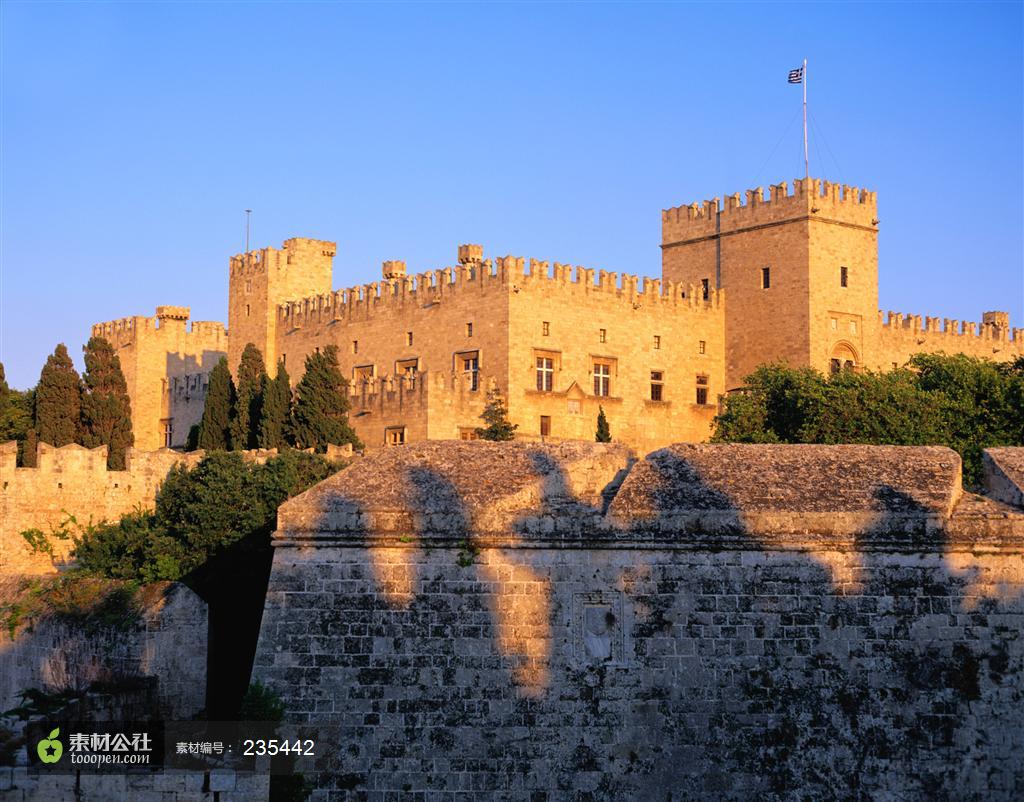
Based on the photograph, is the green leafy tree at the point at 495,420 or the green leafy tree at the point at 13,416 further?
the green leafy tree at the point at 495,420

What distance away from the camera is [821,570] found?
14.1 meters

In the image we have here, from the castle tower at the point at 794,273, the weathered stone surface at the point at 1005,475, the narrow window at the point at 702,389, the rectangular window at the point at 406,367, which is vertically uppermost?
the castle tower at the point at 794,273

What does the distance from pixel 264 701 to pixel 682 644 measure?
389 centimetres

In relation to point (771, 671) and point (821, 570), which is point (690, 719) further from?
point (821, 570)

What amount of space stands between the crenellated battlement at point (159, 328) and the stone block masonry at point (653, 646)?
4989cm

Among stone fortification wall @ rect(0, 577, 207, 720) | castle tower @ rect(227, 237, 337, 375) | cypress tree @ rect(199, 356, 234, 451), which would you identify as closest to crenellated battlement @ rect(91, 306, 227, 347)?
castle tower @ rect(227, 237, 337, 375)

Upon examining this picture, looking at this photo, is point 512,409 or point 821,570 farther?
point 512,409

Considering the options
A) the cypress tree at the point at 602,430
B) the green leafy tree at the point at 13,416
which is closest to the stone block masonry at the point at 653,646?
the green leafy tree at the point at 13,416

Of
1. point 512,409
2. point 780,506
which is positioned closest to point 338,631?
point 780,506

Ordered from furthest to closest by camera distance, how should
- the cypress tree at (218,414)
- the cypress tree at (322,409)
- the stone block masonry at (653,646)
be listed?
the cypress tree at (218,414), the cypress tree at (322,409), the stone block masonry at (653,646)

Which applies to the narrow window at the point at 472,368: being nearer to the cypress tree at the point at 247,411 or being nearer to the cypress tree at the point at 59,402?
the cypress tree at the point at 247,411

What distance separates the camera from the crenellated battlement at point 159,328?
62.3 meters

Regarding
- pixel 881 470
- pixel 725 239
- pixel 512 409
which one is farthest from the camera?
pixel 725 239

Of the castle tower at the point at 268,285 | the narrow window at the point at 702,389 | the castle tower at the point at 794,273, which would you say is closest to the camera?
the castle tower at the point at 794,273
